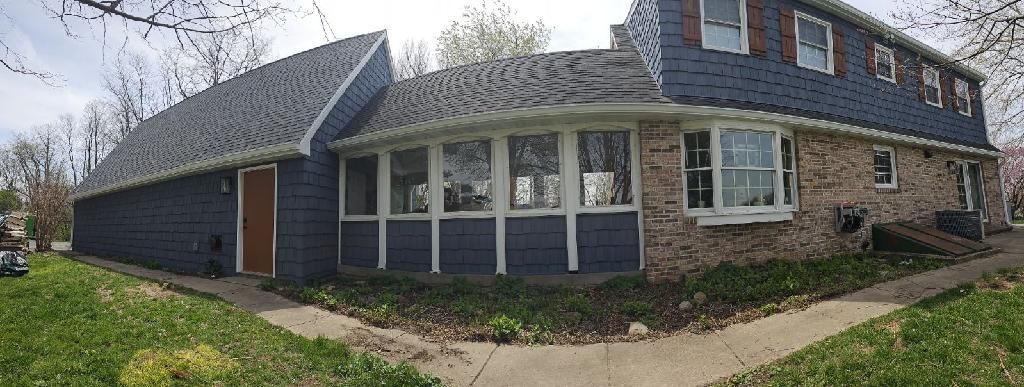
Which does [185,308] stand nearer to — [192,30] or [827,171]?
[192,30]

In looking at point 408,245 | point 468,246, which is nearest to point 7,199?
point 408,245

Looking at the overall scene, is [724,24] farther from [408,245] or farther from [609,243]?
[408,245]

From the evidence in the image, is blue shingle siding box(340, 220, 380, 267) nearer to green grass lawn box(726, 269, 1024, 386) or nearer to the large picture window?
green grass lawn box(726, 269, 1024, 386)

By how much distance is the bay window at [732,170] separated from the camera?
22.1 ft

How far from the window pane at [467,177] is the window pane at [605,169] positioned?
1.58 m

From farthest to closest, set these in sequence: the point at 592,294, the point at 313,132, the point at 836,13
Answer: the point at 836,13 < the point at 313,132 < the point at 592,294

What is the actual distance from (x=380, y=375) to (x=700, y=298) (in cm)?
421

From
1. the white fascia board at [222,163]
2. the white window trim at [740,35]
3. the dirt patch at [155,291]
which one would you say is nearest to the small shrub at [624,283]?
the white window trim at [740,35]

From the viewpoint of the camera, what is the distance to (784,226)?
744 cm

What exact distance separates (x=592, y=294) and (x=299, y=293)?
4.47m

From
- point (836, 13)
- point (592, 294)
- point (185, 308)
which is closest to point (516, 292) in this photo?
point (592, 294)

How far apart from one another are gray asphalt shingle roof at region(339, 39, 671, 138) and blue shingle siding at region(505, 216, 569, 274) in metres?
1.86

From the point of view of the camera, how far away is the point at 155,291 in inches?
258

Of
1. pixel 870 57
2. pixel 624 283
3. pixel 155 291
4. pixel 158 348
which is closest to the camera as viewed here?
pixel 158 348
